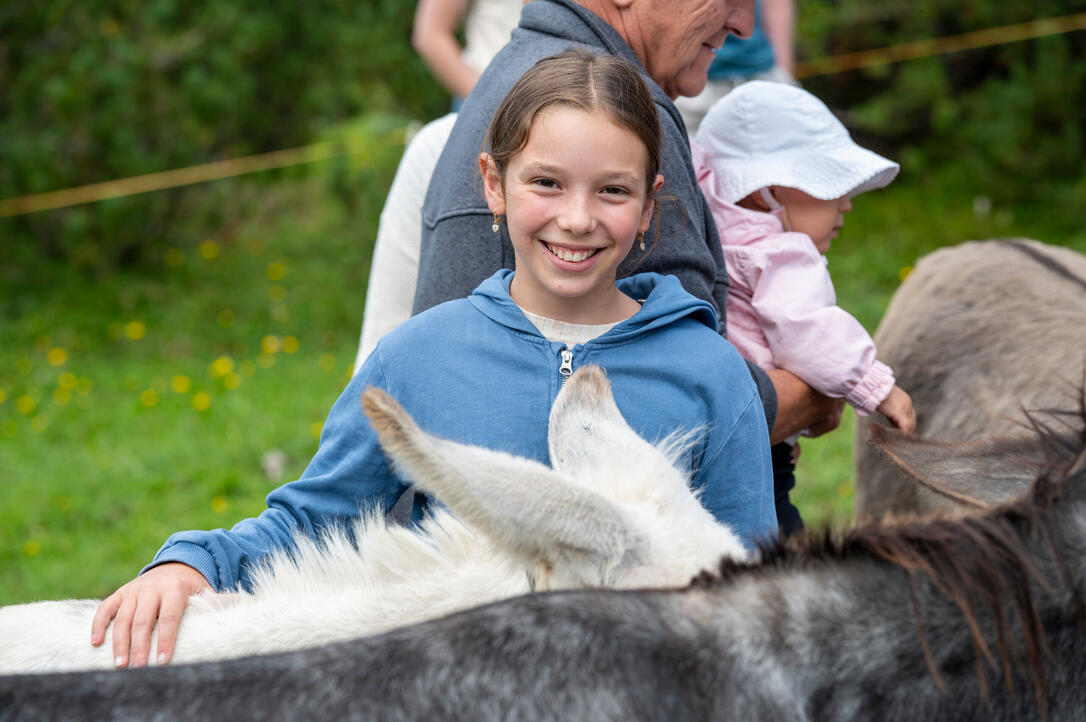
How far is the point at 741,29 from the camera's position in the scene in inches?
104

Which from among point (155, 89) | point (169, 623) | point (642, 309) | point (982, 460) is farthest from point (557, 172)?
point (155, 89)

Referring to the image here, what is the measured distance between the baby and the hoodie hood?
1.49 feet

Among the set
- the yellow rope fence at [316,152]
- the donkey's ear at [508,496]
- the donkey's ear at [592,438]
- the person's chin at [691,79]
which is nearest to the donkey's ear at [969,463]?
the donkey's ear at [592,438]

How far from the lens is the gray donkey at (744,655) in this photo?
1.22 meters

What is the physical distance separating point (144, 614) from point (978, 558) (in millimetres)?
1092

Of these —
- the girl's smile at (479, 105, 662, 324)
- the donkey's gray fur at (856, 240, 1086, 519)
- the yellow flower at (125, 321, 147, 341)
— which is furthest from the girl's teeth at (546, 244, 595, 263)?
the yellow flower at (125, 321, 147, 341)

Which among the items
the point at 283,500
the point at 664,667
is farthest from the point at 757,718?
the point at 283,500

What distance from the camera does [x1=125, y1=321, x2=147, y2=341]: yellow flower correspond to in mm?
7820

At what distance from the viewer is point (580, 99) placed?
1975mm

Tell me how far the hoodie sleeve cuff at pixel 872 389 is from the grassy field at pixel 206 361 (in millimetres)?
2511

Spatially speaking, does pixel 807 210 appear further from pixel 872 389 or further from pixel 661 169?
pixel 661 169

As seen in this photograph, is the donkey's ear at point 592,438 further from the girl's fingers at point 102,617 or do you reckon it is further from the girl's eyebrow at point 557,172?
the girl's fingers at point 102,617

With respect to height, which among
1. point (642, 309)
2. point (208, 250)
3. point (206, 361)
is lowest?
point (206, 361)

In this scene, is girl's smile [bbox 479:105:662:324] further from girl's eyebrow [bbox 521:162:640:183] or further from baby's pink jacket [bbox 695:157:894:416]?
baby's pink jacket [bbox 695:157:894:416]
